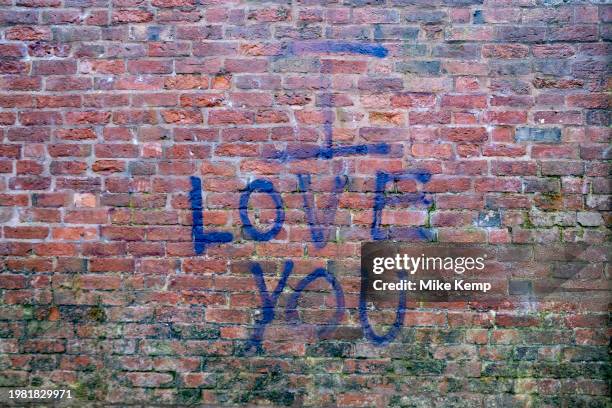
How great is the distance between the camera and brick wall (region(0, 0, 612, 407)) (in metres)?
2.63

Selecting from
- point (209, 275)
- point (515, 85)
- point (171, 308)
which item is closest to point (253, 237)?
point (209, 275)

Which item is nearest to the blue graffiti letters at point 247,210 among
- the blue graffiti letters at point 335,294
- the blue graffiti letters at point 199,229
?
the blue graffiti letters at point 199,229

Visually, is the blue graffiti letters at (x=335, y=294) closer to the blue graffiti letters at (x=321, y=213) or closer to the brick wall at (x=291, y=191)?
the brick wall at (x=291, y=191)

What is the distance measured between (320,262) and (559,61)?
1638 millimetres

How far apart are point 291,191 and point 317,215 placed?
0.19m

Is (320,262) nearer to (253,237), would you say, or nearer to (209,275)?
(253,237)

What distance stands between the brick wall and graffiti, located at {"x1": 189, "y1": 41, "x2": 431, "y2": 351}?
0.01 metres

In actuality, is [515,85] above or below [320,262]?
above

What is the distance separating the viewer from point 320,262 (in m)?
2.66

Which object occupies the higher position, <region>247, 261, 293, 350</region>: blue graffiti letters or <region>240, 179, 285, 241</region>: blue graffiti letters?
<region>240, 179, 285, 241</region>: blue graffiti letters

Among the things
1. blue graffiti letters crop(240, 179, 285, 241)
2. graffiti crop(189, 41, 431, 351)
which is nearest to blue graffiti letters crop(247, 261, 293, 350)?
graffiti crop(189, 41, 431, 351)

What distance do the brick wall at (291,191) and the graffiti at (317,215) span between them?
0.01 meters

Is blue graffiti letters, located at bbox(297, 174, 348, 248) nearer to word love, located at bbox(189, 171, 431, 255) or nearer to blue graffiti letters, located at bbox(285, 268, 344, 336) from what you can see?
word love, located at bbox(189, 171, 431, 255)

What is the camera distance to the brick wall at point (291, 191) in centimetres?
263
